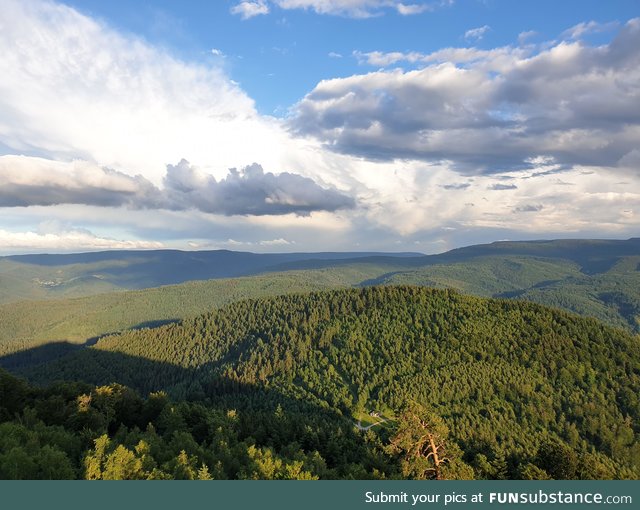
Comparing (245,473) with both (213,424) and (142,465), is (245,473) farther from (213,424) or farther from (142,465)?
(213,424)

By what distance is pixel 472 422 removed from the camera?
19600 cm

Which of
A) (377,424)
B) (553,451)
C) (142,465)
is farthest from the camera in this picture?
(377,424)

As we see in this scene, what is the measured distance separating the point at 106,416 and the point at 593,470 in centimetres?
9960

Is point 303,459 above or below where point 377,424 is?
above

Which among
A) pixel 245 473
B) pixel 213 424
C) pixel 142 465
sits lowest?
pixel 213 424

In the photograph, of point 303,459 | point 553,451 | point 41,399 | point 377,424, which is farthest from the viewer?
point 377,424

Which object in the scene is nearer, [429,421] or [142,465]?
[142,465]

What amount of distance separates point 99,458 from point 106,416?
47.3 meters

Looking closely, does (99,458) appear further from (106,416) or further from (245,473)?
(106,416)

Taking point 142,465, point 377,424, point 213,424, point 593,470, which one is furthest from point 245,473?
point 377,424
